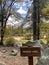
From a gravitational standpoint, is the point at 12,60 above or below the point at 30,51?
below

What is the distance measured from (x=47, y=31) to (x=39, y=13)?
3965 mm

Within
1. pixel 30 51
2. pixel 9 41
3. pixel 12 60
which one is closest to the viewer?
pixel 30 51

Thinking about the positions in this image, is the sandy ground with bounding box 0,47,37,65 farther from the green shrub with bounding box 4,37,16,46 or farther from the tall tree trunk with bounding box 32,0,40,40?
the tall tree trunk with bounding box 32,0,40,40

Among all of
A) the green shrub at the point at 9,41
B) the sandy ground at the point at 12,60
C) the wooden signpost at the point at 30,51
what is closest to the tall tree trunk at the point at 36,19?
the green shrub at the point at 9,41

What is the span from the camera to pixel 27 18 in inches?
800

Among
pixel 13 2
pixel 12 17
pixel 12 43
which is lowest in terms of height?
pixel 12 43

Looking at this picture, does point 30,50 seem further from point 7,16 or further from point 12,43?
point 7,16

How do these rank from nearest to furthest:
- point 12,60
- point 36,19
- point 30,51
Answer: point 30,51
point 12,60
point 36,19

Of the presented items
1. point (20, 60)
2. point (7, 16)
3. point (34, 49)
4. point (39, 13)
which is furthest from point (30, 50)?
point (39, 13)

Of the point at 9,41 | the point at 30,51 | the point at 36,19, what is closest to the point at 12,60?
the point at 30,51

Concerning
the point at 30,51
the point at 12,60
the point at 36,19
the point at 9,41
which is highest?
the point at 30,51

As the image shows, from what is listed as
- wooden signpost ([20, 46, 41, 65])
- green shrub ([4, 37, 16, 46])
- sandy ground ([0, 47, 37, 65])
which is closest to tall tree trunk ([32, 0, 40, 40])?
green shrub ([4, 37, 16, 46])

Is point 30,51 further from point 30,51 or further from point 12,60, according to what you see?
point 12,60

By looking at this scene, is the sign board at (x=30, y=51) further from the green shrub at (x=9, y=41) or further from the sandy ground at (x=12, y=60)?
the green shrub at (x=9, y=41)
